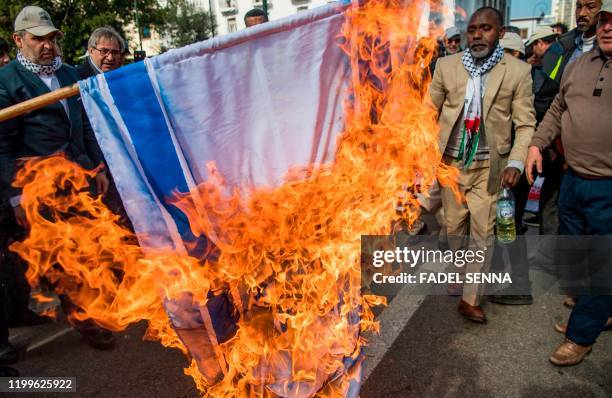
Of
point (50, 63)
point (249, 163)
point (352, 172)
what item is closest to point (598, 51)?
point (352, 172)

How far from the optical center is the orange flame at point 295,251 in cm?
224

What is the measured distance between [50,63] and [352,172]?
106 inches

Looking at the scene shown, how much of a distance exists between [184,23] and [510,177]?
45.0 metres

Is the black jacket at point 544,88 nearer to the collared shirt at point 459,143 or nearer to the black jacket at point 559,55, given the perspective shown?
the black jacket at point 559,55

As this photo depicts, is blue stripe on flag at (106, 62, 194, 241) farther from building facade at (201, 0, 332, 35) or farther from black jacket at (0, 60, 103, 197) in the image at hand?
building facade at (201, 0, 332, 35)

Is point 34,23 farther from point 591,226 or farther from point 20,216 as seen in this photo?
point 591,226

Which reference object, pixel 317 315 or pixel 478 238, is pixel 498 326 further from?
pixel 317 315

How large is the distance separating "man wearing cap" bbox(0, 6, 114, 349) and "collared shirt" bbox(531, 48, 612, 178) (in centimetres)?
349

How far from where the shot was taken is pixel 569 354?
3.15 m

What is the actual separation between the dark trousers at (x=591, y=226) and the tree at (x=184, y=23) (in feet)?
142

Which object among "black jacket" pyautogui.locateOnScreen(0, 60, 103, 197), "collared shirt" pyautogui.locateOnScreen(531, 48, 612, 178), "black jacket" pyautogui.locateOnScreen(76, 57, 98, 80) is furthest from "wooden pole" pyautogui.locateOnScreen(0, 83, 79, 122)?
"collared shirt" pyautogui.locateOnScreen(531, 48, 612, 178)

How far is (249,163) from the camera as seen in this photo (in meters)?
2.25

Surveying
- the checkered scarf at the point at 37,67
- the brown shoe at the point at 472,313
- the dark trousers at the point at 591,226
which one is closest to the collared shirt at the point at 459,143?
the dark trousers at the point at 591,226

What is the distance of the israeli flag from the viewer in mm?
2117
